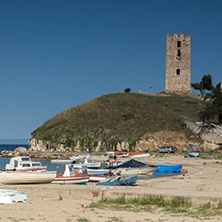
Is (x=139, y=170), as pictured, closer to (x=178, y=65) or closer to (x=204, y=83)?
(x=178, y=65)

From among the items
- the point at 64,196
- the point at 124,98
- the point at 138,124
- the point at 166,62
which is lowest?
the point at 64,196

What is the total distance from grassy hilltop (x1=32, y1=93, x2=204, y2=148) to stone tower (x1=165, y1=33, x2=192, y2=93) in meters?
6.85

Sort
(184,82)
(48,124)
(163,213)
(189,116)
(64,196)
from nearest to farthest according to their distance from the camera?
1. (163,213)
2. (64,196)
3. (189,116)
4. (48,124)
5. (184,82)

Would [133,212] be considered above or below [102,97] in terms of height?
below

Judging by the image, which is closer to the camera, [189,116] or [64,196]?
[64,196]

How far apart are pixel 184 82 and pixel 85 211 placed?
8561 cm

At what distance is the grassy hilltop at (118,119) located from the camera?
6725 cm

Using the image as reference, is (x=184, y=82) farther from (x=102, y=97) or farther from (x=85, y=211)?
(x=85, y=211)

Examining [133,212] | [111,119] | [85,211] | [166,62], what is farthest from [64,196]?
[166,62]

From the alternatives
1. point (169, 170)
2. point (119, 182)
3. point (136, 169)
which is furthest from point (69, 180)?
point (169, 170)

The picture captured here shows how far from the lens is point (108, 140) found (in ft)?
217

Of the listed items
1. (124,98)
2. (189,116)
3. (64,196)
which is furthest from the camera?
(124,98)

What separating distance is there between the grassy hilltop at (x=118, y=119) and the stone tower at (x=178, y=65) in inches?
270

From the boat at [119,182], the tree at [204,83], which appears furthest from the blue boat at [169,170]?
the tree at [204,83]
